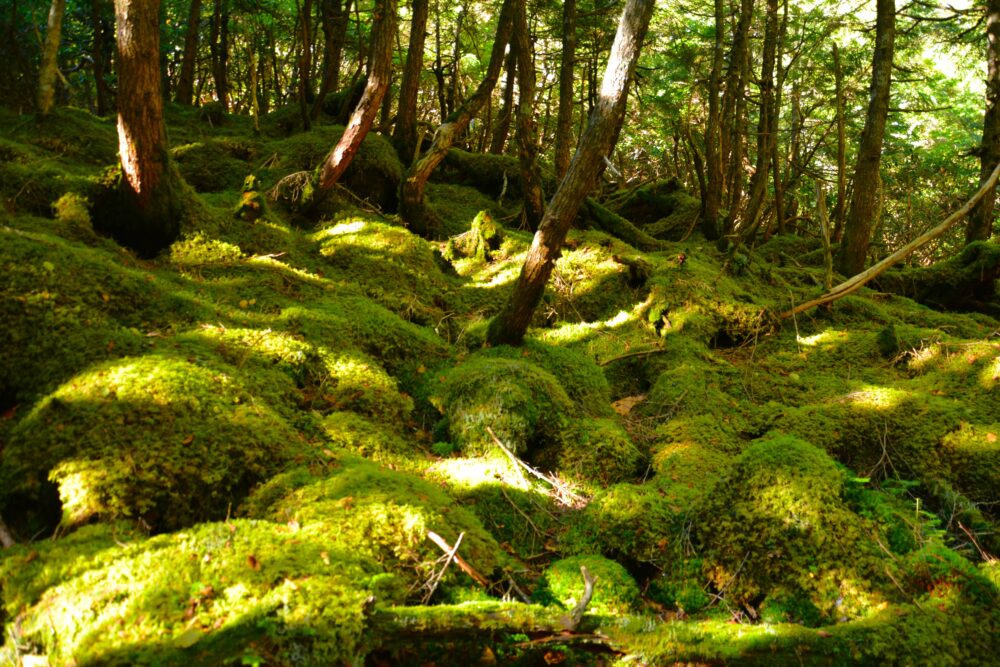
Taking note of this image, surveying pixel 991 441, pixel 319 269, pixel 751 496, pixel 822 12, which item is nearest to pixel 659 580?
pixel 751 496

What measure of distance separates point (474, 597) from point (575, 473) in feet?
5.97

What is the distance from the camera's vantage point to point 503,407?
15.5 feet

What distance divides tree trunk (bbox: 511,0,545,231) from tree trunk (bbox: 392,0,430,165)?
4.91 ft

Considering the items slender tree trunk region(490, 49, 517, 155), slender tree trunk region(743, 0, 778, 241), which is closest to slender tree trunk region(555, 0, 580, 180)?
slender tree trunk region(490, 49, 517, 155)

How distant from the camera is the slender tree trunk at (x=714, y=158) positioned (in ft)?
33.9

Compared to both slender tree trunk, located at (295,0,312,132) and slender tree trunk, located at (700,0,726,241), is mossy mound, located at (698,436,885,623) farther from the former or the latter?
slender tree trunk, located at (295,0,312,132)

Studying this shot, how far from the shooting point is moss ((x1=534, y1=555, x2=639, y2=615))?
313 cm

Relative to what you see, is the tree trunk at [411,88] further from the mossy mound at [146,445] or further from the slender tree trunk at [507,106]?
the mossy mound at [146,445]

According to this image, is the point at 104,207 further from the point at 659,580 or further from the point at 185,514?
the point at 659,580

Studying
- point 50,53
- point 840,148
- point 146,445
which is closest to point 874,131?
point 840,148

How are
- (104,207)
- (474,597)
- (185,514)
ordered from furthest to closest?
(104,207) < (185,514) < (474,597)

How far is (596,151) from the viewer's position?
4.91 m

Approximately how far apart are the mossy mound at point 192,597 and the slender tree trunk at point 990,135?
11.0 metres

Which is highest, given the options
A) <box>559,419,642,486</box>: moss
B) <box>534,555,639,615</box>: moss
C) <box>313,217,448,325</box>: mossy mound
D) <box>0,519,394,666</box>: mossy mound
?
<box>313,217,448,325</box>: mossy mound
